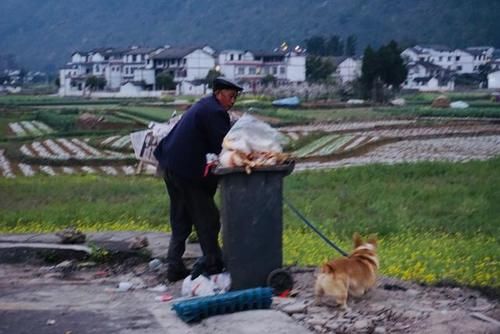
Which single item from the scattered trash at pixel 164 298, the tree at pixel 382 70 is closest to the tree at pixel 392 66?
the tree at pixel 382 70

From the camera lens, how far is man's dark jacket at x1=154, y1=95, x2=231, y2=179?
7008mm

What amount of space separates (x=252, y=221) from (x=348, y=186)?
486 inches

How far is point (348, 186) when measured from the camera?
61.3 ft

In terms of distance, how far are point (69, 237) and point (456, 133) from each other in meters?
33.2

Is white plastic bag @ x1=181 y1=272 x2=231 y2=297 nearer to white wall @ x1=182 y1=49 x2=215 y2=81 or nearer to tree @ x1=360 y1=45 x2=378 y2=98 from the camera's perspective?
tree @ x1=360 y1=45 x2=378 y2=98

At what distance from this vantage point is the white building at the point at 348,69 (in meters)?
67.2

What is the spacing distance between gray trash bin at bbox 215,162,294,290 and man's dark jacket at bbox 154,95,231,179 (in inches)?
20.8

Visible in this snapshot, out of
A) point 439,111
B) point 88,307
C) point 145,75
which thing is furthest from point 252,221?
point 145,75

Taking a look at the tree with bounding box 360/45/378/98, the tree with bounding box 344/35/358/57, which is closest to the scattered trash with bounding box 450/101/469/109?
the tree with bounding box 360/45/378/98

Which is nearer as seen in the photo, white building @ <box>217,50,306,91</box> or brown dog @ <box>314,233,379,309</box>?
brown dog @ <box>314,233,379,309</box>

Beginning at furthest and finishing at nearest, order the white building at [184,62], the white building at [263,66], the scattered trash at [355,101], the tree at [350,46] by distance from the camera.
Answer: the tree at [350,46] → the white building at [184,62] → the white building at [263,66] → the scattered trash at [355,101]

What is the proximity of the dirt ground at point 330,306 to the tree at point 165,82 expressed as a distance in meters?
59.1

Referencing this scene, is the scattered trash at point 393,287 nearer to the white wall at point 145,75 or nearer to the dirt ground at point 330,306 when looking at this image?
the dirt ground at point 330,306

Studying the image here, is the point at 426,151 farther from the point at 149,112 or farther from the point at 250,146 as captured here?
the point at 250,146
